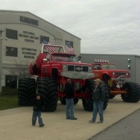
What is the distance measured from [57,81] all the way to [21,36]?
25.6 m

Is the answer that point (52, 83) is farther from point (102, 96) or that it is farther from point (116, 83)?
point (116, 83)

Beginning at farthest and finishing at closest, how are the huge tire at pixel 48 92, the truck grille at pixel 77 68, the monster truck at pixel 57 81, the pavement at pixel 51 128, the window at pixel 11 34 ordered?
the window at pixel 11 34
the truck grille at pixel 77 68
the monster truck at pixel 57 81
the huge tire at pixel 48 92
the pavement at pixel 51 128

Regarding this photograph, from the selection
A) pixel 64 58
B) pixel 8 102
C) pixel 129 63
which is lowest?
pixel 8 102

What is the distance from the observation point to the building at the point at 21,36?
37.1 m

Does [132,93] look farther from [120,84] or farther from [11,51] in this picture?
[11,51]

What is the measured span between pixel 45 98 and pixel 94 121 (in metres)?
2.73

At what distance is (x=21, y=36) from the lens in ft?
128

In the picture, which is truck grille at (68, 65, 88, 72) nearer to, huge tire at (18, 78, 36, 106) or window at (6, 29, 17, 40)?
huge tire at (18, 78, 36, 106)

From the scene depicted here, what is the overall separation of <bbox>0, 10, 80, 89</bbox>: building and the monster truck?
63.8 ft

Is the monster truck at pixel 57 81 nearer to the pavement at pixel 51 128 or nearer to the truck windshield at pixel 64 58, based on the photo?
the truck windshield at pixel 64 58

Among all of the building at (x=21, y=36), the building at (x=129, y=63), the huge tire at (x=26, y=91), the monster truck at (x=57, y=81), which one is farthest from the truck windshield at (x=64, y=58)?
the building at (x=129, y=63)

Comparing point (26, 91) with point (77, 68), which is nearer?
point (77, 68)

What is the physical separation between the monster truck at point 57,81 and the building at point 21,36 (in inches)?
765

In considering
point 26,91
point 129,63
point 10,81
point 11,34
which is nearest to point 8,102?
point 26,91
